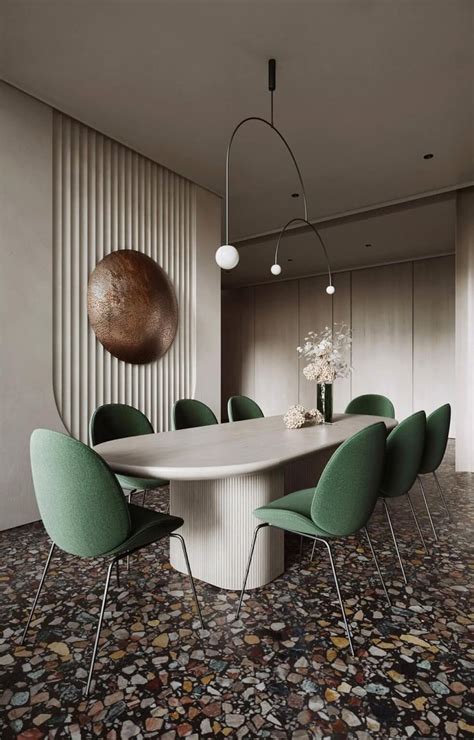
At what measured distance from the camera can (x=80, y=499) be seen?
159cm

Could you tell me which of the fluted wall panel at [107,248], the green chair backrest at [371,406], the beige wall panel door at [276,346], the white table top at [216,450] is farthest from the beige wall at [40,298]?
the beige wall panel door at [276,346]

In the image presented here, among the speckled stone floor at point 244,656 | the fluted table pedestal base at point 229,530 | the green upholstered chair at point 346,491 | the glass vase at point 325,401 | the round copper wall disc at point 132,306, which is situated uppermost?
the round copper wall disc at point 132,306

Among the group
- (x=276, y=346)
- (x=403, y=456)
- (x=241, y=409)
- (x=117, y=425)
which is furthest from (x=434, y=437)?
(x=276, y=346)

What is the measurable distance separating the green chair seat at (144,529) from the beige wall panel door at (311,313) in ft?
23.9

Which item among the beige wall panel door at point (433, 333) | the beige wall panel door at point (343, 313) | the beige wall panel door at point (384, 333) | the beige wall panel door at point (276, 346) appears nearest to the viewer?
the beige wall panel door at point (433, 333)

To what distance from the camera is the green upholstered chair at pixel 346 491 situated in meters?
1.76

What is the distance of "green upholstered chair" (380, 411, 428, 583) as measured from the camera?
91.7 inches

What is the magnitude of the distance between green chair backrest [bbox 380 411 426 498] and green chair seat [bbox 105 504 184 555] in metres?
1.17

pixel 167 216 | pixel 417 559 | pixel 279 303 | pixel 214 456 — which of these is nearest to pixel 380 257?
pixel 279 303

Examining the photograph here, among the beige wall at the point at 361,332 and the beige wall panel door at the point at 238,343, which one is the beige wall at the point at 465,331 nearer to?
the beige wall at the point at 361,332

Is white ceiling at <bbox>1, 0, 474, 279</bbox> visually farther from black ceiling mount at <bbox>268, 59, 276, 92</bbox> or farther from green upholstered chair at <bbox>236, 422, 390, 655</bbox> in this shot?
green upholstered chair at <bbox>236, 422, 390, 655</bbox>

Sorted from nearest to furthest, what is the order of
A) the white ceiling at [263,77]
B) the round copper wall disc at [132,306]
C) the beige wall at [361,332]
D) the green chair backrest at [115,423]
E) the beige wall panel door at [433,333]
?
the white ceiling at [263,77]
the green chair backrest at [115,423]
the round copper wall disc at [132,306]
the beige wall panel door at [433,333]
the beige wall at [361,332]

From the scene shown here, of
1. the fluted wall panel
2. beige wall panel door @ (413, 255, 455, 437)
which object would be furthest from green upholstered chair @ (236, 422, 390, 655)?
beige wall panel door @ (413, 255, 455, 437)

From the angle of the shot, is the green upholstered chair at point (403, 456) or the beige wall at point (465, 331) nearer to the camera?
the green upholstered chair at point (403, 456)
